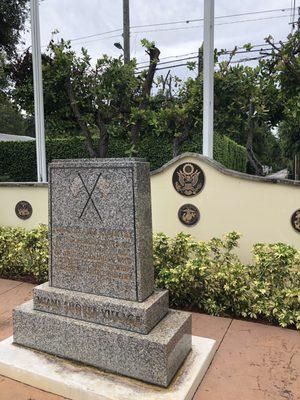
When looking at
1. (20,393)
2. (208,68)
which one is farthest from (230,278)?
(208,68)

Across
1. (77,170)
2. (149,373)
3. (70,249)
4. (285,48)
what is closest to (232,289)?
(149,373)

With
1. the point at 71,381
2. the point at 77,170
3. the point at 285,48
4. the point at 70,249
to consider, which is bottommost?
the point at 71,381

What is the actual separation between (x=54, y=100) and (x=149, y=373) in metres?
5.81

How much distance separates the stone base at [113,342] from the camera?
102 inches

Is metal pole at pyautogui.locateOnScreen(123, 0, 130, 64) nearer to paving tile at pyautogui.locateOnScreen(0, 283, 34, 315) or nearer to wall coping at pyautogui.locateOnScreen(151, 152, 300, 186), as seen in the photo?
wall coping at pyautogui.locateOnScreen(151, 152, 300, 186)

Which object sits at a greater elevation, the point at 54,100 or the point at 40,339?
the point at 54,100

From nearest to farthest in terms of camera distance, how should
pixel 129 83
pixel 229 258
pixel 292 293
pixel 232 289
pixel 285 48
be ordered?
pixel 292 293 < pixel 232 289 < pixel 229 258 < pixel 285 48 < pixel 129 83

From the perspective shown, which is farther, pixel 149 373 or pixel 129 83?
pixel 129 83

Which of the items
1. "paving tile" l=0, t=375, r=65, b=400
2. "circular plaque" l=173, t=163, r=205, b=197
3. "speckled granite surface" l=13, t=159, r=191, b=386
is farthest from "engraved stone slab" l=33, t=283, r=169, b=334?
"circular plaque" l=173, t=163, r=205, b=197

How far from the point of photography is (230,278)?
12.8 feet

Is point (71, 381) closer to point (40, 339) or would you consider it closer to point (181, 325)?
point (40, 339)

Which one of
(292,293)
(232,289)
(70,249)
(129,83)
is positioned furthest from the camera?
(129,83)

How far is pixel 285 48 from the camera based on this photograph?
595 cm

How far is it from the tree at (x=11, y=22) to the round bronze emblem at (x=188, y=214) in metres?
8.21
